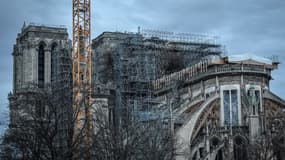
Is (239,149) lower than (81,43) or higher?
lower

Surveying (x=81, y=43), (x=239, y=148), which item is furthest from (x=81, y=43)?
(x=239, y=148)

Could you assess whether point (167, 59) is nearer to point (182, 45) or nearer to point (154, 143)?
point (182, 45)

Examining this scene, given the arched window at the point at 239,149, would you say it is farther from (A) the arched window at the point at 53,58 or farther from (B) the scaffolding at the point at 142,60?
(A) the arched window at the point at 53,58

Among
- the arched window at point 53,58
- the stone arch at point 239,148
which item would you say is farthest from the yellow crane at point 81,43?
the stone arch at point 239,148

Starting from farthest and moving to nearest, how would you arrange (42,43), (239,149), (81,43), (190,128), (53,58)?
(53,58) < (42,43) < (81,43) < (190,128) < (239,149)

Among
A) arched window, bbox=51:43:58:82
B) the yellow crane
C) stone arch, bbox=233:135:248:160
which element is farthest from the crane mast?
stone arch, bbox=233:135:248:160

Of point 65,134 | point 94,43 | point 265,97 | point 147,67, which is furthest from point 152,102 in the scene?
point 65,134

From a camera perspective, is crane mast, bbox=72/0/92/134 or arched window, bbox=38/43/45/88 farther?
arched window, bbox=38/43/45/88

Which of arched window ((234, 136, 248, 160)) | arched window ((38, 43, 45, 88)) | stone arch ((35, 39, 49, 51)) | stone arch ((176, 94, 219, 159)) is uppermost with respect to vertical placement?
stone arch ((35, 39, 49, 51))

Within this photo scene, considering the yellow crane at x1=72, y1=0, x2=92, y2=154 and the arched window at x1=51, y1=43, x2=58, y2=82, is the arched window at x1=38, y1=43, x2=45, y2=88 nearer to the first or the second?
the arched window at x1=51, y1=43, x2=58, y2=82

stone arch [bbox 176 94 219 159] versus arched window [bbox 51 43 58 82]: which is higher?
arched window [bbox 51 43 58 82]

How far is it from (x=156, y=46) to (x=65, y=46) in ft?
45.3

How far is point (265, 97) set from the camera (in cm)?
9125

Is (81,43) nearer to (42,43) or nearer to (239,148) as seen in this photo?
(42,43)
